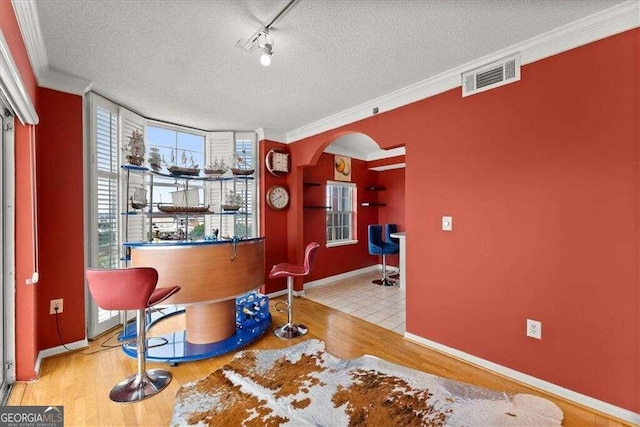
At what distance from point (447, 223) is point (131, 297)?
265 centimetres

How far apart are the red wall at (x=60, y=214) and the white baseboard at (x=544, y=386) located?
138 inches

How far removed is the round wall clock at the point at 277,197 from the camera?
4.25 meters

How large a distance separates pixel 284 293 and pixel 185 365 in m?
2.18

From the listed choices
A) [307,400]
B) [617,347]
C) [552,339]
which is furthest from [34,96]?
[617,347]

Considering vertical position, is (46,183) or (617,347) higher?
(46,183)

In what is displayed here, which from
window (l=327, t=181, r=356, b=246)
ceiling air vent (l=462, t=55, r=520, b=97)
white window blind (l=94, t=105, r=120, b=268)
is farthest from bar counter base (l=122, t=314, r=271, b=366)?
ceiling air vent (l=462, t=55, r=520, b=97)

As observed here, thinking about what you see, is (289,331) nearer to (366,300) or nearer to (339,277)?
(366,300)

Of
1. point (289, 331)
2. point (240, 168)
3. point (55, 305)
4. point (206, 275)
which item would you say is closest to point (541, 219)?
point (289, 331)

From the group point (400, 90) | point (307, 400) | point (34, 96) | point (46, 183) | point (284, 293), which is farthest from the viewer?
point (284, 293)

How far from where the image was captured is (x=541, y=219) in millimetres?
2082

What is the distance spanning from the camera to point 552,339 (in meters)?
2.04

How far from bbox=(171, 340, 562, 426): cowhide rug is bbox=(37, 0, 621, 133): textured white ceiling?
8.57 feet

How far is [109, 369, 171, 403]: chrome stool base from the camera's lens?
1.96 m

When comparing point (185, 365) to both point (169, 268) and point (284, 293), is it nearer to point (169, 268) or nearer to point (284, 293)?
point (169, 268)
